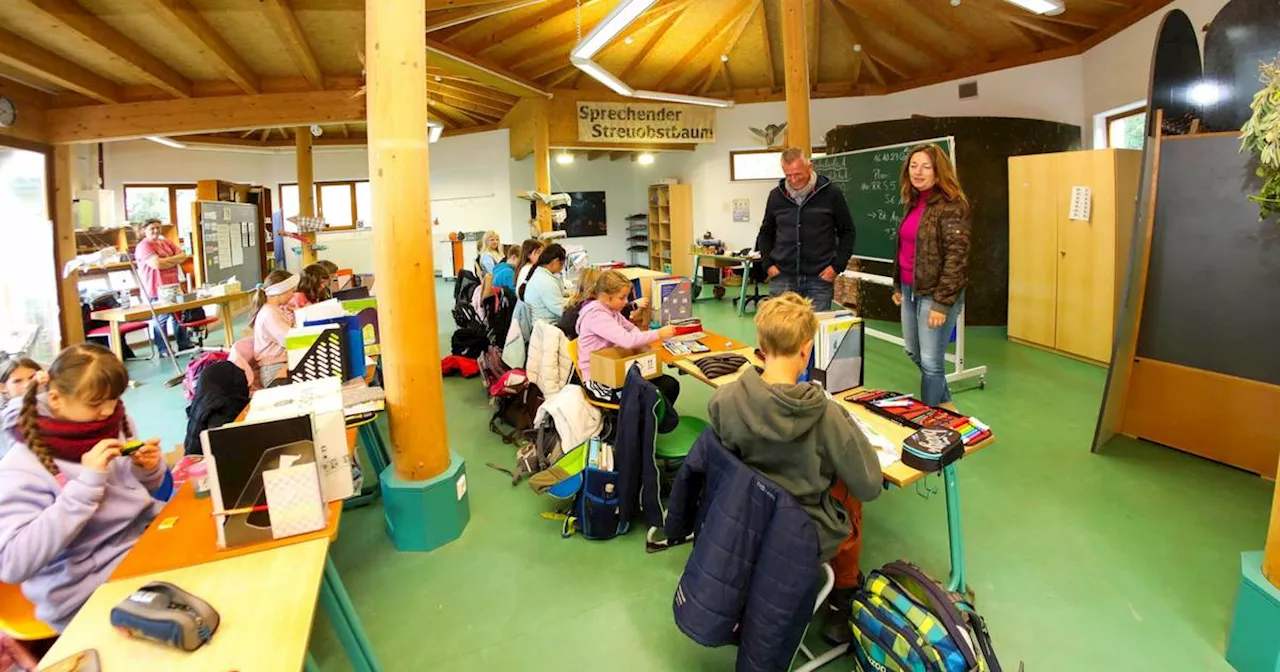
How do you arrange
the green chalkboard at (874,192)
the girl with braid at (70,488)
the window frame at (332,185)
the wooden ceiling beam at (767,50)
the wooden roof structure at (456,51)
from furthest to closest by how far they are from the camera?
the window frame at (332,185)
the wooden ceiling beam at (767,50)
the green chalkboard at (874,192)
the wooden roof structure at (456,51)
the girl with braid at (70,488)

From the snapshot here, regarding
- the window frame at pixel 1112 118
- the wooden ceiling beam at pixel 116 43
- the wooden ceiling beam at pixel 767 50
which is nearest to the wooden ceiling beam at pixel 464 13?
the wooden ceiling beam at pixel 116 43

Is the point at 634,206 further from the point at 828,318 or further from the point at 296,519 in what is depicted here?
the point at 296,519

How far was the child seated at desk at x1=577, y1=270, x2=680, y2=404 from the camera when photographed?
3160 mm

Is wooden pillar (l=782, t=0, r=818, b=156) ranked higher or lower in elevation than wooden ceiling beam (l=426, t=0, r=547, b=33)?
lower

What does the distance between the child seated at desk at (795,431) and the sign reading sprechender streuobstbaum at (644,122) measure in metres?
8.22

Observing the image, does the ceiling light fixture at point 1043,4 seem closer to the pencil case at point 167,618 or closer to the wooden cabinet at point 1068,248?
the wooden cabinet at point 1068,248

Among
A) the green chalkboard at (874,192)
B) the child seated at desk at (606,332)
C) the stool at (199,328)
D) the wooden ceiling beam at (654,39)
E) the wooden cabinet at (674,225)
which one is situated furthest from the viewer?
the wooden cabinet at (674,225)

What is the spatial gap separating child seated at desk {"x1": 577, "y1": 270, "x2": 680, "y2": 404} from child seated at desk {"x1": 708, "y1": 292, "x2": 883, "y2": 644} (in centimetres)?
130

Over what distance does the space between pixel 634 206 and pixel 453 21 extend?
8413 mm

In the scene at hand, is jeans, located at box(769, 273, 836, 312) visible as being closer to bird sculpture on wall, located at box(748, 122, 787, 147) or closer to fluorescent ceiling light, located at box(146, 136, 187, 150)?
bird sculpture on wall, located at box(748, 122, 787, 147)

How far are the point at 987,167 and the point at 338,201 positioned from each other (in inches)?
485

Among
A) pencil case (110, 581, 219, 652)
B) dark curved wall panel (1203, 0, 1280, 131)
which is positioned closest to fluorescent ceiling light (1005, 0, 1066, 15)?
dark curved wall panel (1203, 0, 1280, 131)

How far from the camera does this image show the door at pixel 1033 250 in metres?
5.63

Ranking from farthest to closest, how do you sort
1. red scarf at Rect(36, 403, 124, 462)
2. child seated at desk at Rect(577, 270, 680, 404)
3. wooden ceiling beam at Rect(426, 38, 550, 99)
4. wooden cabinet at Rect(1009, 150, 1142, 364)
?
wooden ceiling beam at Rect(426, 38, 550, 99) → wooden cabinet at Rect(1009, 150, 1142, 364) → child seated at desk at Rect(577, 270, 680, 404) → red scarf at Rect(36, 403, 124, 462)
